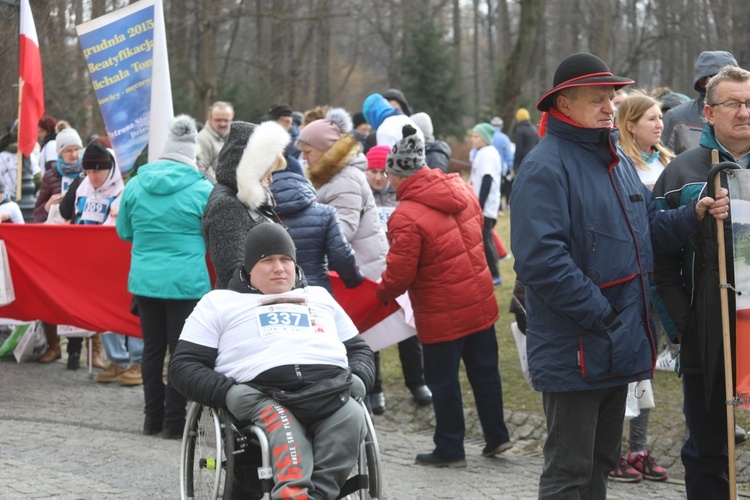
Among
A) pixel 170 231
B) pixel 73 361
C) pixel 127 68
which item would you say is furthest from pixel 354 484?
pixel 73 361

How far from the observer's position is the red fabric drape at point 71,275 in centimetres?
829

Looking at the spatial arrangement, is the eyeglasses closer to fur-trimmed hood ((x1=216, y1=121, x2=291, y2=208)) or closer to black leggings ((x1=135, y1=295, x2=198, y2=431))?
fur-trimmed hood ((x1=216, y1=121, x2=291, y2=208))

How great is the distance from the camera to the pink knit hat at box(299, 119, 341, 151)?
7.41 meters

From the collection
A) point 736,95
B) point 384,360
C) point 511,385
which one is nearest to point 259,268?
point 736,95

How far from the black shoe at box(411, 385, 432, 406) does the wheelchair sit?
319cm

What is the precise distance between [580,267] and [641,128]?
230cm

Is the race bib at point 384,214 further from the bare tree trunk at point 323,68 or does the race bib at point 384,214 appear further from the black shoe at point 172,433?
the bare tree trunk at point 323,68

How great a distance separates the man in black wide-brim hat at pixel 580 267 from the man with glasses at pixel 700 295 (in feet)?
1.23

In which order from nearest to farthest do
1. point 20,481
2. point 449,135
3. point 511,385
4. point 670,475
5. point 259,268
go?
1. point 259,268
2. point 20,481
3. point 670,475
4. point 511,385
5. point 449,135

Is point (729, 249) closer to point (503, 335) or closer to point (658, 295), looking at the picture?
point (658, 295)

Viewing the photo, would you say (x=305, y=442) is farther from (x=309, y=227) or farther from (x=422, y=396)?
(x=422, y=396)

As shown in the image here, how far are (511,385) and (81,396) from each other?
3481 mm

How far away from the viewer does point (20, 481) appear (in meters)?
6.01

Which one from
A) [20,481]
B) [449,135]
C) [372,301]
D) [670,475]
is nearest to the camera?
[20,481]
